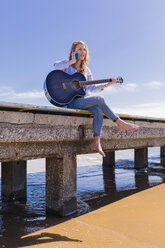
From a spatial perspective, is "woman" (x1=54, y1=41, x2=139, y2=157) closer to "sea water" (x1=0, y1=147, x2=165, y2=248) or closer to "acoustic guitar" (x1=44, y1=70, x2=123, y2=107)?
"acoustic guitar" (x1=44, y1=70, x2=123, y2=107)

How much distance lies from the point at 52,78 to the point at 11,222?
2281 millimetres

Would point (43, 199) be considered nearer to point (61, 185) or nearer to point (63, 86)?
point (61, 185)

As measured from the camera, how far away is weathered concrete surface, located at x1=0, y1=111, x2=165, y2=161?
8.77 ft

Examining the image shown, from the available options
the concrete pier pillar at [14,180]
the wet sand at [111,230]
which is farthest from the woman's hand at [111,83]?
the concrete pier pillar at [14,180]

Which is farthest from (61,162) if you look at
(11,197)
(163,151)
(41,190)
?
(163,151)

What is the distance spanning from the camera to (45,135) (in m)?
2.98

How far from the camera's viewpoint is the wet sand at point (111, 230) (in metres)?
2.56

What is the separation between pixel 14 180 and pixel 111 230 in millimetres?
2314

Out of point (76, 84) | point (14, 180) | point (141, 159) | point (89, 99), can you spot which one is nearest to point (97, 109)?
point (89, 99)

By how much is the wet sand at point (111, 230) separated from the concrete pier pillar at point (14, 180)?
5.40ft

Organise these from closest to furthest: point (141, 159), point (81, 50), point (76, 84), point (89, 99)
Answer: point (89, 99), point (76, 84), point (81, 50), point (141, 159)

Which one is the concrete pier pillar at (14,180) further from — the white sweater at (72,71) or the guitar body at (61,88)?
the white sweater at (72,71)

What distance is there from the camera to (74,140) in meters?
3.43

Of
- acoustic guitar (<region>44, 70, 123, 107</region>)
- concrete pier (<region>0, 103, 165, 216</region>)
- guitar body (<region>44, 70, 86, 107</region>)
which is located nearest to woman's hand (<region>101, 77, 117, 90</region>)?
acoustic guitar (<region>44, 70, 123, 107</region>)
